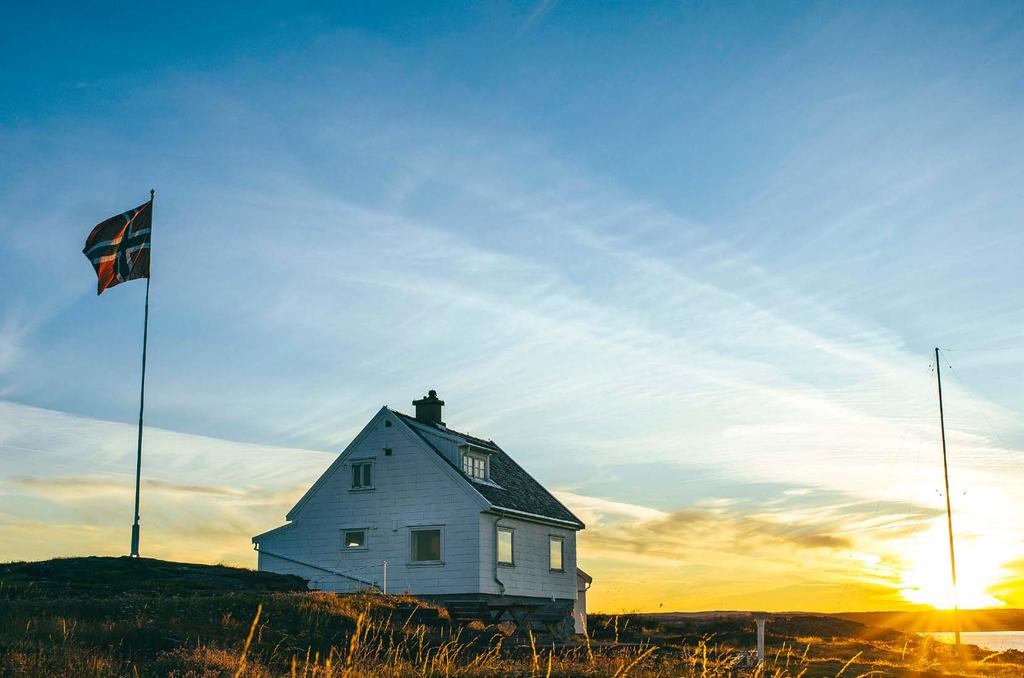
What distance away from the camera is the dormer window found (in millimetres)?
42188

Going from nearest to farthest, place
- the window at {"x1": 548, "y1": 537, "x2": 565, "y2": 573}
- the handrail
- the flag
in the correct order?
1. the flag
2. the handrail
3. the window at {"x1": 548, "y1": 537, "x2": 565, "y2": 573}

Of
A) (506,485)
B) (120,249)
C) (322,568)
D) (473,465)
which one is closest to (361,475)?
(322,568)

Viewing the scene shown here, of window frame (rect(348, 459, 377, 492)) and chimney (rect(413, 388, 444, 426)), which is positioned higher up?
chimney (rect(413, 388, 444, 426))

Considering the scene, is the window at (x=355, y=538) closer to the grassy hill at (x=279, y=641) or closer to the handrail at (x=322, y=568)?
the handrail at (x=322, y=568)

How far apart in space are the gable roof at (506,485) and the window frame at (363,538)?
4456mm

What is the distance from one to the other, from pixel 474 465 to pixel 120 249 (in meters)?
16.4

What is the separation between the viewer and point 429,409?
152 feet

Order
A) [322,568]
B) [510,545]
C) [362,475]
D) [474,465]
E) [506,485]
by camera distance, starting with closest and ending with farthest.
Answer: [510,545], [322,568], [362,475], [474,465], [506,485]

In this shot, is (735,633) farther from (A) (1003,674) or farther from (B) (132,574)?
(B) (132,574)

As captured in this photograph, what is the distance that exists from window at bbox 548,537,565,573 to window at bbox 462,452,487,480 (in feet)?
14.9

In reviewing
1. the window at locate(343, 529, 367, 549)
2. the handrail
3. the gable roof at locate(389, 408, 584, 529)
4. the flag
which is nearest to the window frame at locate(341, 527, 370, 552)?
the window at locate(343, 529, 367, 549)

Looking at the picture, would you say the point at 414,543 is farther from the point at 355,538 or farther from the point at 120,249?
the point at 120,249

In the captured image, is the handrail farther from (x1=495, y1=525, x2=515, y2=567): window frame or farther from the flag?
the flag

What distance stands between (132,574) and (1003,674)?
1069 inches
